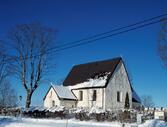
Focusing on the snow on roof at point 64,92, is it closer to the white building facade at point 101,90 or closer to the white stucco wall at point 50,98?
the white building facade at point 101,90

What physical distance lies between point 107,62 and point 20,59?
13.8 metres

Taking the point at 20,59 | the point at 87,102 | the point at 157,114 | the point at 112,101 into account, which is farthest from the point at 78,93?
the point at 157,114

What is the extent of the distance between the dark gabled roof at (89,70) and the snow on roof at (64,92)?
6.16ft

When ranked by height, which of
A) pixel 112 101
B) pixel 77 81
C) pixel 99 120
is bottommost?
pixel 99 120

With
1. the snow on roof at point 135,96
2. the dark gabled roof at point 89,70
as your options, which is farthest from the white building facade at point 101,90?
the snow on roof at point 135,96

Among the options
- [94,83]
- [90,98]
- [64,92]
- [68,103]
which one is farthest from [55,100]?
[94,83]

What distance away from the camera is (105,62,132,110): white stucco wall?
51.4m

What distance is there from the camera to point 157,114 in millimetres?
45219

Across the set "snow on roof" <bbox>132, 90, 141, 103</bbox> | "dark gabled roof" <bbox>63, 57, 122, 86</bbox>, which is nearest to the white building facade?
"dark gabled roof" <bbox>63, 57, 122, 86</bbox>

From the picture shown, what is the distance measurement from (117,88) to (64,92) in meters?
8.54

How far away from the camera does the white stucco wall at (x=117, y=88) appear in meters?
51.4

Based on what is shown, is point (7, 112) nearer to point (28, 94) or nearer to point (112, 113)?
point (28, 94)

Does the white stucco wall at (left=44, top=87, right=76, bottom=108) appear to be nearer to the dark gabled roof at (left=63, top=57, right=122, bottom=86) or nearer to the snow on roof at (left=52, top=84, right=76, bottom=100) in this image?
the snow on roof at (left=52, top=84, right=76, bottom=100)

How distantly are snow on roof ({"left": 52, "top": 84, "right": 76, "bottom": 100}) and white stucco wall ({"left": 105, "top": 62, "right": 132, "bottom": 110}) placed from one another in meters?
6.07
